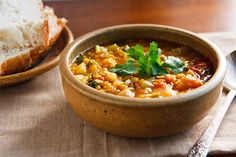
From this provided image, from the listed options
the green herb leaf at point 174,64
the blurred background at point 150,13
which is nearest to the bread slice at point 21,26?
the blurred background at point 150,13

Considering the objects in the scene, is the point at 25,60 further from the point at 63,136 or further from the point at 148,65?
the point at 148,65

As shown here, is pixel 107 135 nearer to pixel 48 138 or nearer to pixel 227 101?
pixel 48 138

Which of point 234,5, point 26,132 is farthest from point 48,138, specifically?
point 234,5

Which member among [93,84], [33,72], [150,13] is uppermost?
[93,84]

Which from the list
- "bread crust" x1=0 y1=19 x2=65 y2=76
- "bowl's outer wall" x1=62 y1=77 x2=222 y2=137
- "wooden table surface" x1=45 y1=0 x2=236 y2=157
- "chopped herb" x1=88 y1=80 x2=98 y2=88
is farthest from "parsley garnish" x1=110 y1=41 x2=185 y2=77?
"wooden table surface" x1=45 y1=0 x2=236 y2=157

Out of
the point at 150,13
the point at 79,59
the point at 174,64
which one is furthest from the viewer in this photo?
the point at 150,13

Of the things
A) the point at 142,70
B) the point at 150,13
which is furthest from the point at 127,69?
the point at 150,13

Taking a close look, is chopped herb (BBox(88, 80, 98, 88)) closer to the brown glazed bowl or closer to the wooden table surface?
the brown glazed bowl
